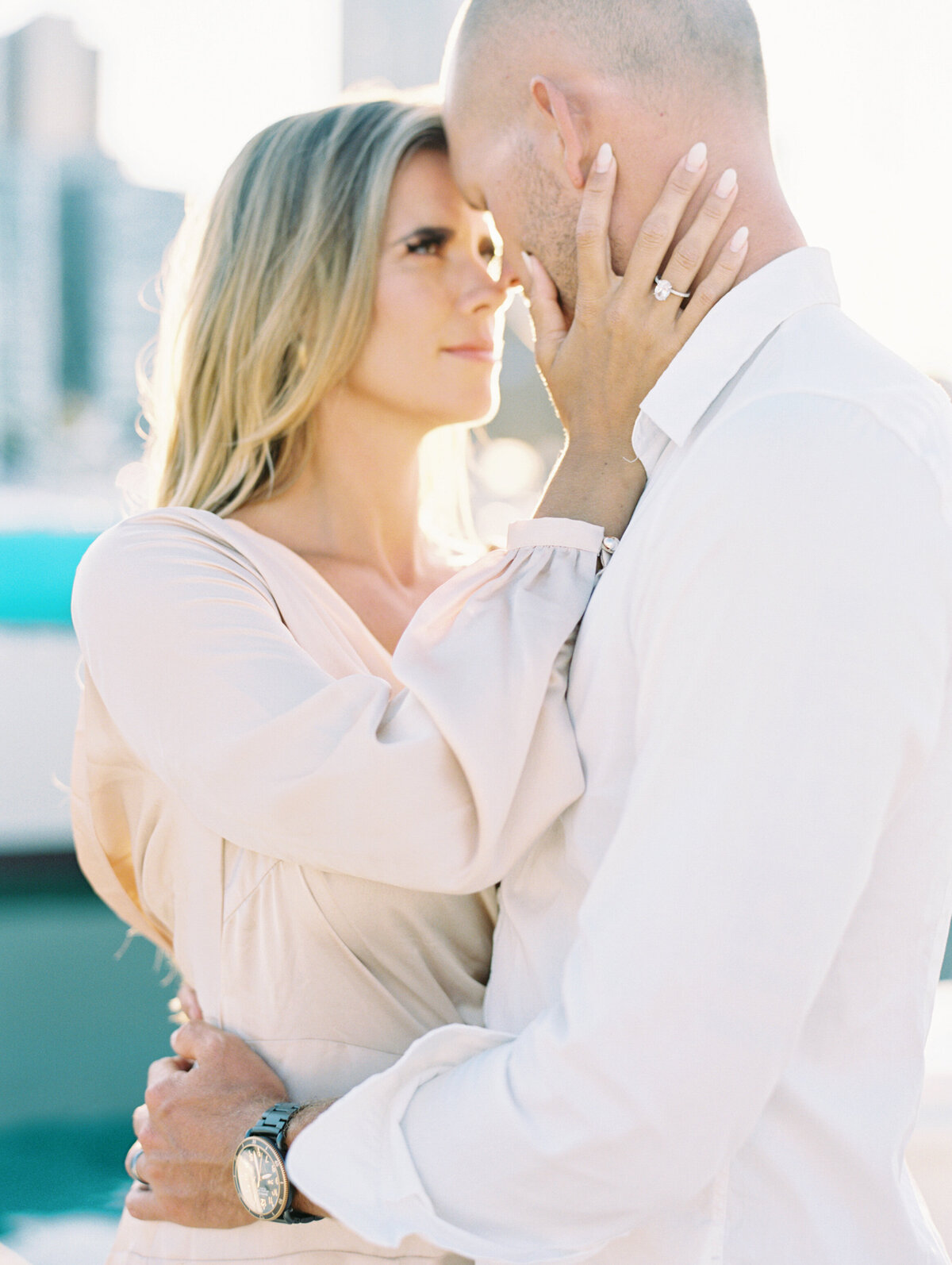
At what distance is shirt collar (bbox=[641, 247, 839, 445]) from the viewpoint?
0.96 meters

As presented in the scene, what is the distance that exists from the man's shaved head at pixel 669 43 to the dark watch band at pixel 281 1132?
0.98 meters

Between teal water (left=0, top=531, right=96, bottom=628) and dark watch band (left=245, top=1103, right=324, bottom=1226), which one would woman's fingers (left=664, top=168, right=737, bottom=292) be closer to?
dark watch band (left=245, top=1103, right=324, bottom=1226)

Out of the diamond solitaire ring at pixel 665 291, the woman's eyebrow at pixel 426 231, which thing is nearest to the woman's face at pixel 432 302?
the woman's eyebrow at pixel 426 231

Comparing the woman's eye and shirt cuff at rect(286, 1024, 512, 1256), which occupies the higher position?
the woman's eye

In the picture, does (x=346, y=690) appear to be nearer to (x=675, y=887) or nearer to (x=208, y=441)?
(x=675, y=887)

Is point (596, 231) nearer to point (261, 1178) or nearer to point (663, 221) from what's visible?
point (663, 221)

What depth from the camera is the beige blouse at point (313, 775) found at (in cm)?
100

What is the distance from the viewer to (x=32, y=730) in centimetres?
477

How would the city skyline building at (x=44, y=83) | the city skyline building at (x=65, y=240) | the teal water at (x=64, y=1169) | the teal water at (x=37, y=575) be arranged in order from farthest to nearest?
the city skyline building at (x=44, y=83)
the city skyline building at (x=65, y=240)
the teal water at (x=37, y=575)
the teal water at (x=64, y=1169)

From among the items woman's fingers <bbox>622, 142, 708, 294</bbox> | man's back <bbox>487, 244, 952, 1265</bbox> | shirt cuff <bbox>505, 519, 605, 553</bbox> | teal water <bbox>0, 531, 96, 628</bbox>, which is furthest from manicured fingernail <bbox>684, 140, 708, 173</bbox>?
teal water <bbox>0, 531, 96, 628</bbox>

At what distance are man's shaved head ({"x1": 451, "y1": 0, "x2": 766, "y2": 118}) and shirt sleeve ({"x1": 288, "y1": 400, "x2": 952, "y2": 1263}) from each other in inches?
14.7

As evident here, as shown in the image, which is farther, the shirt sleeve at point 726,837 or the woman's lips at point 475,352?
the woman's lips at point 475,352

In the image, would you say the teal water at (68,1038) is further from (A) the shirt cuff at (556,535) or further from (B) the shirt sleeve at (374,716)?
(A) the shirt cuff at (556,535)

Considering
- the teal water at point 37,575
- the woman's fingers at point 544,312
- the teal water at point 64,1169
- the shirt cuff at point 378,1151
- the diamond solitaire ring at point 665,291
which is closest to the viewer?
the shirt cuff at point 378,1151
